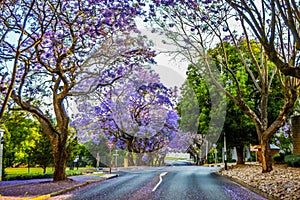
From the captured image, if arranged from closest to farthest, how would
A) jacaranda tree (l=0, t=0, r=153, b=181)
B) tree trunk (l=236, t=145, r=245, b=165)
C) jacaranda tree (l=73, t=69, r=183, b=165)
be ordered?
jacaranda tree (l=0, t=0, r=153, b=181) < jacaranda tree (l=73, t=69, r=183, b=165) < tree trunk (l=236, t=145, r=245, b=165)

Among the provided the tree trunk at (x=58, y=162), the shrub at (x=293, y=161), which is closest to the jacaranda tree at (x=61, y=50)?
the tree trunk at (x=58, y=162)

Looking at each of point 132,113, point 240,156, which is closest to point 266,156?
point 240,156

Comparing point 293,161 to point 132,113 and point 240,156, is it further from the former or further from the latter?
point 132,113

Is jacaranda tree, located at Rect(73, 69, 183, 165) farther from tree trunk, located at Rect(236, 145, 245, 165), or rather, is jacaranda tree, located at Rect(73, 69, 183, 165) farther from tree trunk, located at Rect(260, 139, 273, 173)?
tree trunk, located at Rect(260, 139, 273, 173)

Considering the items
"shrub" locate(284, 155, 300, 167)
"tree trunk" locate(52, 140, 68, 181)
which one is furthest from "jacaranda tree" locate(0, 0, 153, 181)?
"shrub" locate(284, 155, 300, 167)

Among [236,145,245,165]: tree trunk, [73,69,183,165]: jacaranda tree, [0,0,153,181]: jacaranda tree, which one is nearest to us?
[0,0,153,181]: jacaranda tree

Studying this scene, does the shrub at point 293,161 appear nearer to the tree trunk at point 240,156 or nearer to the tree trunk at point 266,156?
the tree trunk at point 266,156

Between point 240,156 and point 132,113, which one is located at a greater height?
point 132,113

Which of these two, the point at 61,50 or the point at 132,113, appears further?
the point at 132,113

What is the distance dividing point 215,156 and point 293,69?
1840 inches

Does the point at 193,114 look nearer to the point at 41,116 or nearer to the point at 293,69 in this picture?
the point at 41,116

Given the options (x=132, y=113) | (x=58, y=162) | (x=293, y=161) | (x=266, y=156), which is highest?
(x=132, y=113)

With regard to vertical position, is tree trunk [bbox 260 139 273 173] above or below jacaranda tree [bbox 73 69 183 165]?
below

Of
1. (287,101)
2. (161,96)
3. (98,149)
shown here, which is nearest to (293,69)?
(287,101)
